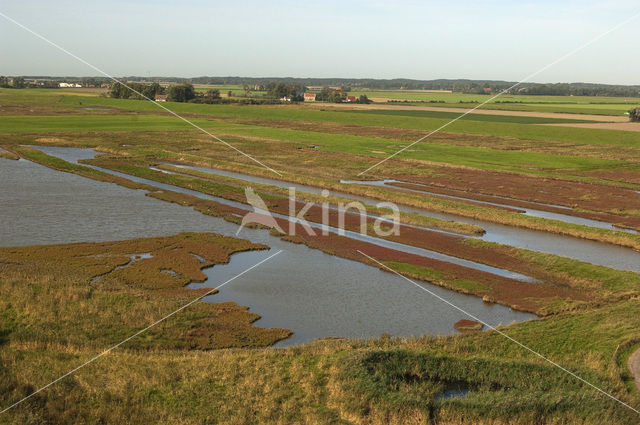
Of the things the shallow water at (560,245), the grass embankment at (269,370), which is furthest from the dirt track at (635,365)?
the shallow water at (560,245)

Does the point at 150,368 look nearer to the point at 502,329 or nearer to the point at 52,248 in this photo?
the point at 502,329

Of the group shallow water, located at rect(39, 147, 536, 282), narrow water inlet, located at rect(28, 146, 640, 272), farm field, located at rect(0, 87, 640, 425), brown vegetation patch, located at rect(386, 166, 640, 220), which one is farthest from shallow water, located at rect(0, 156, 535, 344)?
brown vegetation patch, located at rect(386, 166, 640, 220)
